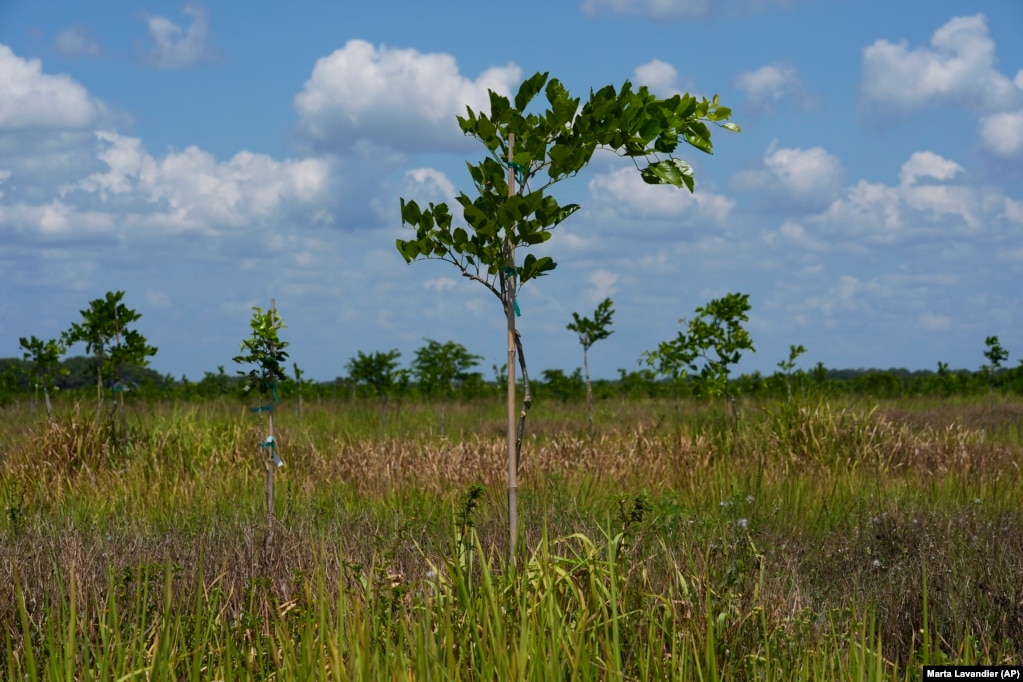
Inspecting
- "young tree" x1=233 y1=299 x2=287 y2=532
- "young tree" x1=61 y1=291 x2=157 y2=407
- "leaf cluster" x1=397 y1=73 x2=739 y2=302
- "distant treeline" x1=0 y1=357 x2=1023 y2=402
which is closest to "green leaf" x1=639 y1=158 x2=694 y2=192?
"leaf cluster" x1=397 y1=73 x2=739 y2=302

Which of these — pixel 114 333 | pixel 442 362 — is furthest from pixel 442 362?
pixel 114 333

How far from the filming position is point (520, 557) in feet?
14.7

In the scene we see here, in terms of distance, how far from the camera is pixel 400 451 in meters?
10.1

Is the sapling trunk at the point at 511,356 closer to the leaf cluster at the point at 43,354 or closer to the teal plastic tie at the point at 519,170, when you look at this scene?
the teal plastic tie at the point at 519,170

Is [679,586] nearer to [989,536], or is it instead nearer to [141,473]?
[989,536]

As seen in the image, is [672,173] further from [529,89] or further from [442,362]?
[442,362]

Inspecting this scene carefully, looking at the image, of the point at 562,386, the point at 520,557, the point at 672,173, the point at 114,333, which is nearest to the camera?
the point at 672,173

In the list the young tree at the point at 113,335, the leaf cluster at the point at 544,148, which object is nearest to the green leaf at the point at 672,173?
the leaf cluster at the point at 544,148

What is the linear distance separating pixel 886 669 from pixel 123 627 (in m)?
3.75

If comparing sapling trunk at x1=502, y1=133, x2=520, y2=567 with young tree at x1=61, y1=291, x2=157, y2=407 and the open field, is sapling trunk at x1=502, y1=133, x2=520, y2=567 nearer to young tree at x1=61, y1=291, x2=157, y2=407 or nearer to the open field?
the open field

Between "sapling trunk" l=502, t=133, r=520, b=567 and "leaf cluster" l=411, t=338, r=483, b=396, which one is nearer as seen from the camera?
"sapling trunk" l=502, t=133, r=520, b=567

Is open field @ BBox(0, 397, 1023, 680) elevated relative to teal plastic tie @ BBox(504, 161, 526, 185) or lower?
lower

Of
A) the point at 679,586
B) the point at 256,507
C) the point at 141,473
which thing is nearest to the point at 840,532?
the point at 679,586

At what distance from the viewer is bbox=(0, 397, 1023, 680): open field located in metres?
3.41
